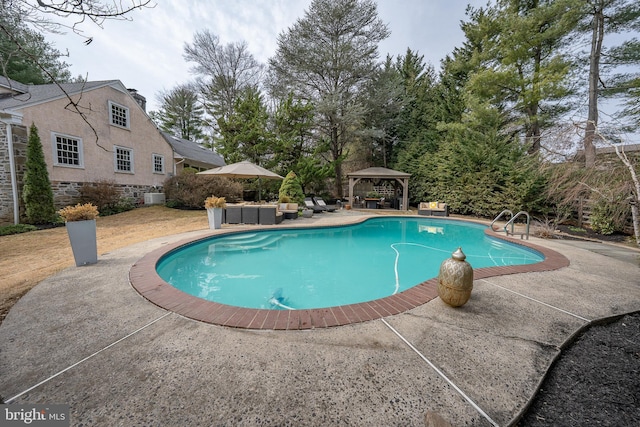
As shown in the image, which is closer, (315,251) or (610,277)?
(610,277)

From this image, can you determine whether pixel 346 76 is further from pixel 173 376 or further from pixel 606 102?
pixel 173 376

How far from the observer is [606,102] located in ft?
39.2

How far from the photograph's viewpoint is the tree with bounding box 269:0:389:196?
16312mm

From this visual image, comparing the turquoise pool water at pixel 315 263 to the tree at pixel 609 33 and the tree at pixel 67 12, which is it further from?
the tree at pixel 609 33

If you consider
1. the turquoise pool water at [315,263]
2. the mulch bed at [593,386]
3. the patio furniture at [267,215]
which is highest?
the patio furniture at [267,215]

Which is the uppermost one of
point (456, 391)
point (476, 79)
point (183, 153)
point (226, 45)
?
point (226, 45)

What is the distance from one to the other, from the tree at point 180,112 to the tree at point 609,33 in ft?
95.2

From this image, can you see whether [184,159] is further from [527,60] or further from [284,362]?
[527,60]

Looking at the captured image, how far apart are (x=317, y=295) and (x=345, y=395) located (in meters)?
2.79

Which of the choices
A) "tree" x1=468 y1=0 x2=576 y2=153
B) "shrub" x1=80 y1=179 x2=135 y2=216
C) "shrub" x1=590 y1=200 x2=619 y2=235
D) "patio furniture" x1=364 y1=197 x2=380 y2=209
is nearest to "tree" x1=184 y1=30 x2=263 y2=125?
"shrub" x1=80 y1=179 x2=135 y2=216

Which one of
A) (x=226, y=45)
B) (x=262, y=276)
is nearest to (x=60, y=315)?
(x=262, y=276)

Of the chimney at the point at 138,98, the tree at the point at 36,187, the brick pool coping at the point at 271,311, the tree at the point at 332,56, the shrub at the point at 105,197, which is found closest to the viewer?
the brick pool coping at the point at 271,311

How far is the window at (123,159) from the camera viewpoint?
1232cm

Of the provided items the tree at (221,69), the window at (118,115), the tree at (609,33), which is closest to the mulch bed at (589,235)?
the tree at (609,33)
